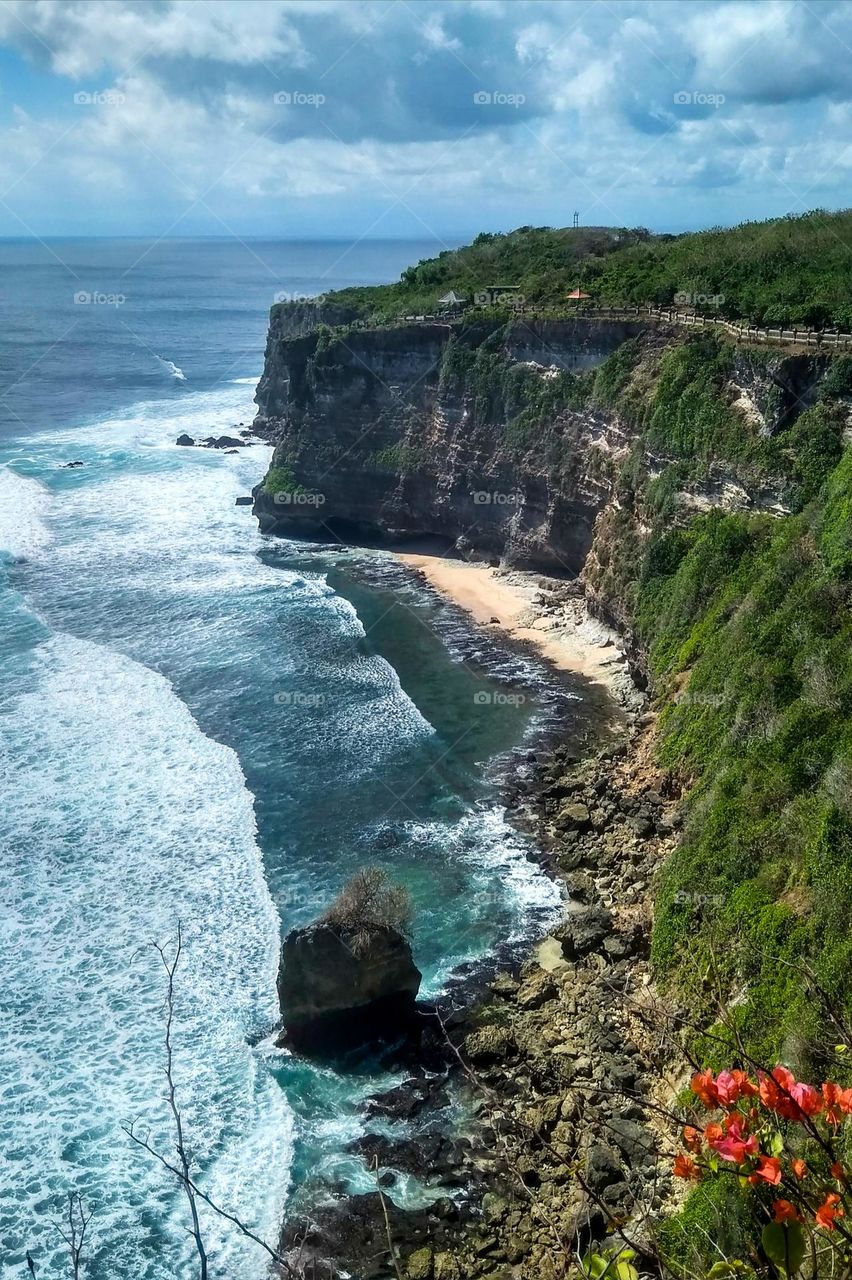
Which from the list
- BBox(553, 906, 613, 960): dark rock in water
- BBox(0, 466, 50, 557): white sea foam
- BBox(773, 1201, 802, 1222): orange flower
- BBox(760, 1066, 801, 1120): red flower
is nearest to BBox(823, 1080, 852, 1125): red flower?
BBox(760, 1066, 801, 1120): red flower

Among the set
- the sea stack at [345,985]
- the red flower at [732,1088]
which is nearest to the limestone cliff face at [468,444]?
the sea stack at [345,985]

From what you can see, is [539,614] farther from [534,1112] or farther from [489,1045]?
[534,1112]

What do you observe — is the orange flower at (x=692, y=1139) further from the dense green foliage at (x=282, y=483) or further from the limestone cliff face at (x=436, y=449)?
the dense green foliage at (x=282, y=483)

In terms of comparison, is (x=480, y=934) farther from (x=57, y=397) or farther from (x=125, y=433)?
(x=57, y=397)

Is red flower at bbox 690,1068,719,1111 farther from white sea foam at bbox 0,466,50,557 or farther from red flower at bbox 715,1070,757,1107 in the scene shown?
white sea foam at bbox 0,466,50,557

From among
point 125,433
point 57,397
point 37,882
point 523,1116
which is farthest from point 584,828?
point 57,397
